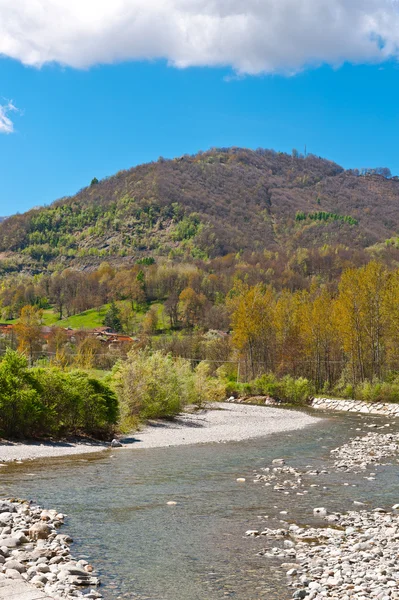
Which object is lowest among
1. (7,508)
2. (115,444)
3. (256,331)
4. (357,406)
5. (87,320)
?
(357,406)

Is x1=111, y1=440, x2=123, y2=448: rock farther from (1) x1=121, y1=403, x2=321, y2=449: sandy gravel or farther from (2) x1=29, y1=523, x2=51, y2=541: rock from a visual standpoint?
(2) x1=29, y1=523, x2=51, y2=541: rock

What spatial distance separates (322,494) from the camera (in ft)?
53.9

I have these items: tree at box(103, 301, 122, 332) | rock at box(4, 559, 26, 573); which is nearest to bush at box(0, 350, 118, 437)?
rock at box(4, 559, 26, 573)

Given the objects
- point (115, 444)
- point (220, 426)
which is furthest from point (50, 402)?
point (220, 426)

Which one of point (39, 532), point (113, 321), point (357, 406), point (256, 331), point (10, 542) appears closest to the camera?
point (10, 542)

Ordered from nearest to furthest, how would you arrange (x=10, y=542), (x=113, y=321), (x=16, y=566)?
(x=16, y=566) < (x=10, y=542) < (x=113, y=321)

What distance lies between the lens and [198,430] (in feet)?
114

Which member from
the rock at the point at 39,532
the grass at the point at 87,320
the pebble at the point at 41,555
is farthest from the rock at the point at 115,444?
the grass at the point at 87,320

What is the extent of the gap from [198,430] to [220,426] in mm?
3007

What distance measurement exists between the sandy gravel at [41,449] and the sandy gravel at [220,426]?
7.54 ft

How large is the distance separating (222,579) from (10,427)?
1796cm

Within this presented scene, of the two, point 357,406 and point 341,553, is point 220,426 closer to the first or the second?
point 357,406

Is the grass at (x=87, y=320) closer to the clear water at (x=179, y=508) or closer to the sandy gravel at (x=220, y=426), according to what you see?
the sandy gravel at (x=220, y=426)

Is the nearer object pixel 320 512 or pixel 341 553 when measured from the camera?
pixel 341 553
